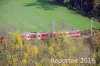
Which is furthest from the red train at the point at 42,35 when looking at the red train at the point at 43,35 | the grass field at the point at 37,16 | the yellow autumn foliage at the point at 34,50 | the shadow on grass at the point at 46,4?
the shadow on grass at the point at 46,4

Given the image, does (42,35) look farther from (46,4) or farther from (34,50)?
(46,4)

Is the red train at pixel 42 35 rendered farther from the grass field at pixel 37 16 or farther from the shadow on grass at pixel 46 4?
the shadow on grass at pixel 46 4

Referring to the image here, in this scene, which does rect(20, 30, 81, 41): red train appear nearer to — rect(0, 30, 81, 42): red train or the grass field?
rect(0, 30, 81, 42): red train

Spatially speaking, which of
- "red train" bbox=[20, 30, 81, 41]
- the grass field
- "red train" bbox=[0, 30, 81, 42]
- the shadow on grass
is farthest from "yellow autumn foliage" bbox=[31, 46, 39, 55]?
the shadow on grass

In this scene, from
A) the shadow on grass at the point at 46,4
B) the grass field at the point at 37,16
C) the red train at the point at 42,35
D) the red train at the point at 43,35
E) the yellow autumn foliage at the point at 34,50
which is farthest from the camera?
the shadow on grass at the point at 46,4

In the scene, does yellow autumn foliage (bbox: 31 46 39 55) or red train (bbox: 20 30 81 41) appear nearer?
yellow autumn foliage (bbox: 31 46 39 55)

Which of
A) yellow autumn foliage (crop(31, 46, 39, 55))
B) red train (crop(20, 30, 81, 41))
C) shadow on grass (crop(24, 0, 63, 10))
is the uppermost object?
shadow on grass (crop(24, 0, 63, 10))

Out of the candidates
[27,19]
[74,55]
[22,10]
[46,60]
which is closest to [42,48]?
[46,60]

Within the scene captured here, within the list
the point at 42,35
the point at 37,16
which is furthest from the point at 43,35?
the point at 37,16
